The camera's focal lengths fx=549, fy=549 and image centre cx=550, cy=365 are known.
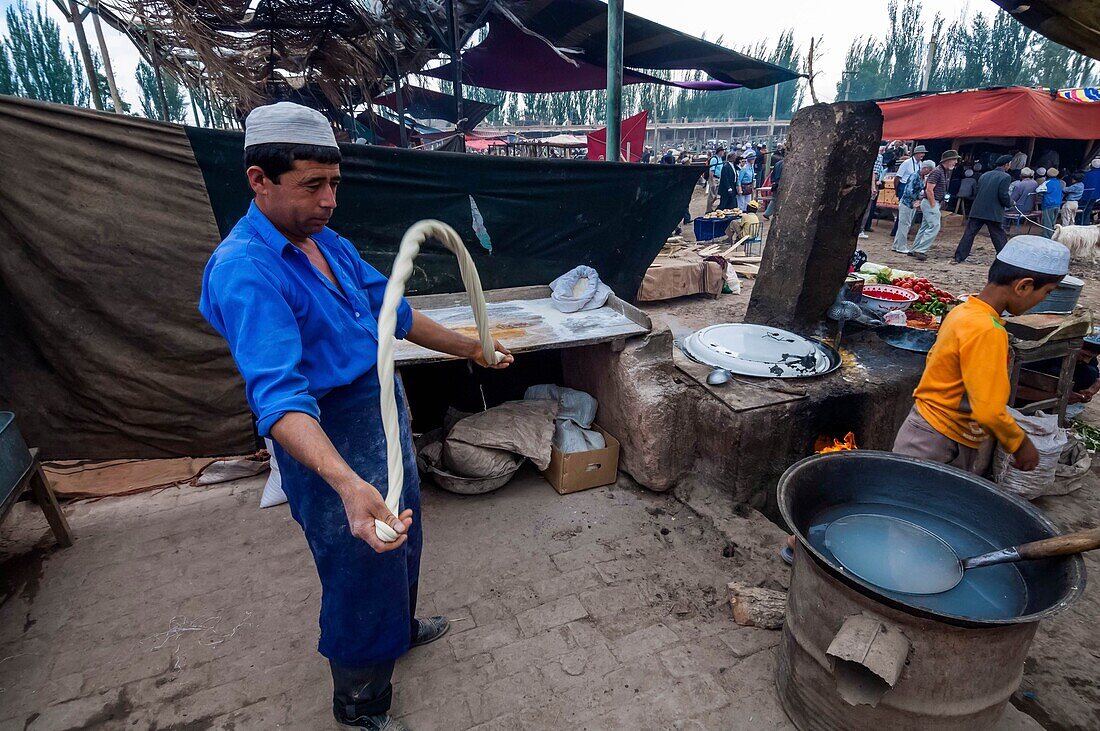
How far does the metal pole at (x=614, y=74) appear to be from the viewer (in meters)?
4.98

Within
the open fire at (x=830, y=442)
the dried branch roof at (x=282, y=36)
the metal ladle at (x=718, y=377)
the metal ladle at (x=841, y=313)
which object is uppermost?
the dried branch roof at (x=282, y=36)

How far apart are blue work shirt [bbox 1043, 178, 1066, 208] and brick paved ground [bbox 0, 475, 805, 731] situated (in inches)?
561

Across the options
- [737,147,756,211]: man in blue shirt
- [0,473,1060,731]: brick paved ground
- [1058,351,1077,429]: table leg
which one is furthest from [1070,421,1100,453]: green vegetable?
[737,147,756,211]: man in blue shirt

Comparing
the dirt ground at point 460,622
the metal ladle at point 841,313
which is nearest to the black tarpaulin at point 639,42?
the metal ladle at point 841,313

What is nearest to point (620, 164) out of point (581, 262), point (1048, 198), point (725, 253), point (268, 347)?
point (581, 262)

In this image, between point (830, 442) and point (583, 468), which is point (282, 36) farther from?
point (830, 442)

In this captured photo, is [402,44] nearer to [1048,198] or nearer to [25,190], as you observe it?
[25,190]

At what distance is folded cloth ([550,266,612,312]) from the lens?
13.8 ft

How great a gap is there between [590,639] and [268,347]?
1991mm

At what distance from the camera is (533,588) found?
9.53 feet

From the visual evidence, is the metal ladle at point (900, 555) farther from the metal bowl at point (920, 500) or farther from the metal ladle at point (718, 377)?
the metal ladle at point (718, 377)

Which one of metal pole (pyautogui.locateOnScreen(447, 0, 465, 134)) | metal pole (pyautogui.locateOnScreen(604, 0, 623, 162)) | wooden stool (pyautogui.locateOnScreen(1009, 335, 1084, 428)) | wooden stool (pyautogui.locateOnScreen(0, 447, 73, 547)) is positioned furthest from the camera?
metal pole (pyautogui.locateOnScreen(447, 0, 465, 134))

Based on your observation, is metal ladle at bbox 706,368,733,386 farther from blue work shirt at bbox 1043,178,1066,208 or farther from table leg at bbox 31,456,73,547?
blue work shirt at bbox 1043,178,1066,208

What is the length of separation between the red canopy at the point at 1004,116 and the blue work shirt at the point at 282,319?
14.7m
